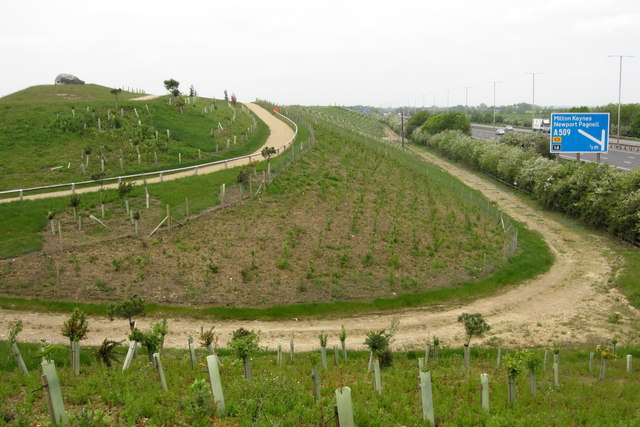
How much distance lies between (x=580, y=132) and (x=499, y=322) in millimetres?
27994

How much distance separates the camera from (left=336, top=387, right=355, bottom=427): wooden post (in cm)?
759

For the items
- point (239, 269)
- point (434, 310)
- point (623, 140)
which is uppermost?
point (623, 140)

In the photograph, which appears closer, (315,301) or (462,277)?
(315,301)

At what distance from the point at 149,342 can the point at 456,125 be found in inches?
3353

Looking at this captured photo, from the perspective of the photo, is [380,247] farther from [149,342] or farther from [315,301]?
[149,342]

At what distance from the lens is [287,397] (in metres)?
9.86

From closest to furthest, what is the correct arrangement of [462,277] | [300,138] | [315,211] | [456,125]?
1. [462,277]
2. [315,211]
3. [300,138]
4. [456,125]

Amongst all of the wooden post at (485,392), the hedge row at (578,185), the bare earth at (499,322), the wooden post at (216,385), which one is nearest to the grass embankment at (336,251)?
the bare earth at (499,322)

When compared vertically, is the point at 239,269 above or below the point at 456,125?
below

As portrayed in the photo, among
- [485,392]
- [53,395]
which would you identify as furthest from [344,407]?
[53,395]

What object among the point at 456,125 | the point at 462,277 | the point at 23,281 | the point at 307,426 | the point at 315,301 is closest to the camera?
the point at 307,426

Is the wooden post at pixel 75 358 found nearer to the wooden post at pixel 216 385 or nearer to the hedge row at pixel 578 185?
the wooden post at pixel 216 385

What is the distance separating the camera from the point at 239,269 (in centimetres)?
2328

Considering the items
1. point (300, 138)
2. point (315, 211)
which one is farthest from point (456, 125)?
point (315, 211)
